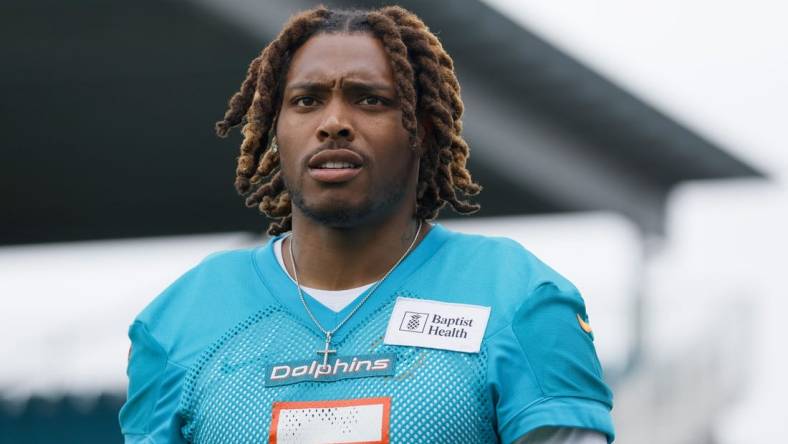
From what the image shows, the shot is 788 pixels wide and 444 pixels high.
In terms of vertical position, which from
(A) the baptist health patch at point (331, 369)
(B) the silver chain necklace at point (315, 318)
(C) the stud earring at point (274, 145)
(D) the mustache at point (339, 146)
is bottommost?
(A) the baptist health patch at point (331, 369)

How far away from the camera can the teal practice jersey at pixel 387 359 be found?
10.9ft

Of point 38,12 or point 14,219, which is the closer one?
point 38,12

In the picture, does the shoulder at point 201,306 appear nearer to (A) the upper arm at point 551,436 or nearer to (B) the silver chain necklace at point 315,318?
(B) the silver chain necklace at point 315,318

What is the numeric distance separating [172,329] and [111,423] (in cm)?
960

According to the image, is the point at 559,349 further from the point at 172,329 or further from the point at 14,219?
the point at 14,219

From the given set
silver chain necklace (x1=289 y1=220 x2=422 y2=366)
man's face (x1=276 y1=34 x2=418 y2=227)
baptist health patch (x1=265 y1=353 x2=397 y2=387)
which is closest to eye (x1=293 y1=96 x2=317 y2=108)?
man's face (x1=276 y1=34 x2=418 y2=227)

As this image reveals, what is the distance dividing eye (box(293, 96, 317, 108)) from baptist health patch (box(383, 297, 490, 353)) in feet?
1.59

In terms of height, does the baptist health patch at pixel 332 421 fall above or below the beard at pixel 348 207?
below

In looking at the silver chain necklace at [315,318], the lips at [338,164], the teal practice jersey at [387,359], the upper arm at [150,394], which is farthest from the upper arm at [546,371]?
the upper arm at [150,394]

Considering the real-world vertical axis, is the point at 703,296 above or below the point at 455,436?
below

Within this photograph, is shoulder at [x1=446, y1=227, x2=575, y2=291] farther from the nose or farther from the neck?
the nose

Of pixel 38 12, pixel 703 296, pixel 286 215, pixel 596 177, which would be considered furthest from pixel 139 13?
pixel 286 215

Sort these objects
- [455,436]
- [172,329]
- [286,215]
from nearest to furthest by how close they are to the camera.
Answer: [455,436], [172,329], [286,215]

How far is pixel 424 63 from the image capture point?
375cm
